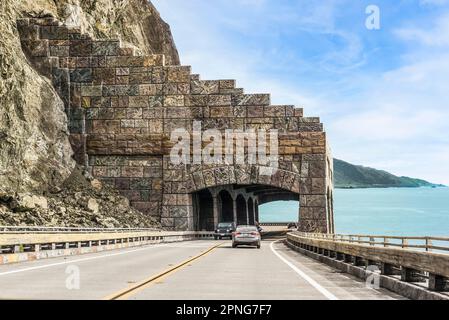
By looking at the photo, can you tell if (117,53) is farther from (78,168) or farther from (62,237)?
(62,237)

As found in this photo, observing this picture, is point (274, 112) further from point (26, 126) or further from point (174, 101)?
point (26, 126)

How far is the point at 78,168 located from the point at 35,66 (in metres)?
10.9

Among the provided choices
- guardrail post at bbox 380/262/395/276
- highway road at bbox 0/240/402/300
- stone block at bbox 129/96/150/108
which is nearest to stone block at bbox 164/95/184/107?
stone block at bbox 129/96/150/108

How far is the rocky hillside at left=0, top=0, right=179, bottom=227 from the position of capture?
43.3 m

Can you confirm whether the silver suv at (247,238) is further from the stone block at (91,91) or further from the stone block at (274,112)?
the stone block at (91,91)

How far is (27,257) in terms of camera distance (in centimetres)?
2431

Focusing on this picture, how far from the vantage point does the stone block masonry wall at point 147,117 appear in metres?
57.0

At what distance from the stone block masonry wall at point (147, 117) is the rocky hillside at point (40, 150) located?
2.03m

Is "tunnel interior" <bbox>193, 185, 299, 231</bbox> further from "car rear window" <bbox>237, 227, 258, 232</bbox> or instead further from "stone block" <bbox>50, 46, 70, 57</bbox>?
"car rear window" <bbox>237, 227, 258, 232</bbox>

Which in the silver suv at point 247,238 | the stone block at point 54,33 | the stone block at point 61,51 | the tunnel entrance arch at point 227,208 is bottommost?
the silver suv at point 247,238

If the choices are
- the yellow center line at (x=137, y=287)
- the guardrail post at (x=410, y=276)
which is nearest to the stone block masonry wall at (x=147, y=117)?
the yellow center line at (x=137, y=287)

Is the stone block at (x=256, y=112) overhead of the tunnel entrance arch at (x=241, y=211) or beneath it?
overhead

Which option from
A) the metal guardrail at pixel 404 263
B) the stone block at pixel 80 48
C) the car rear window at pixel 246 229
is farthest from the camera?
the stone block at pixel 80 48

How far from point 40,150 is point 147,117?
1137 cm
